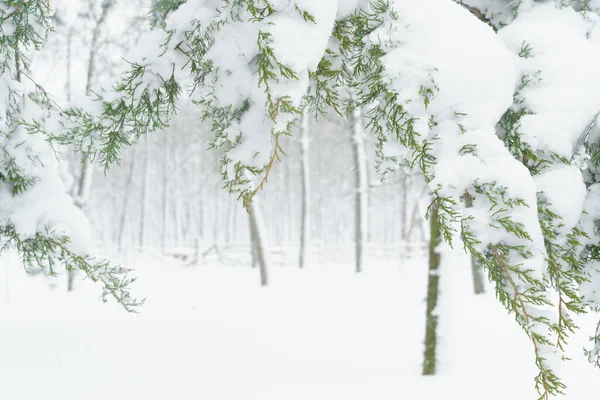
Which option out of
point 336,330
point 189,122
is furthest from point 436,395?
point 189,122

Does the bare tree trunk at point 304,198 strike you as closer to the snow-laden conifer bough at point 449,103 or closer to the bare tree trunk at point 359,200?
the bare tree trunk at point 359,200

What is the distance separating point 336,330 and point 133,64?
246 inches

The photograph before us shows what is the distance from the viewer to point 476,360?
243 inches

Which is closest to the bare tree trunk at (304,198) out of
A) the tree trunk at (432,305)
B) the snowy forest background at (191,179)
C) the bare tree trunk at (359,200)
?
the snowy forest background at (191,179)

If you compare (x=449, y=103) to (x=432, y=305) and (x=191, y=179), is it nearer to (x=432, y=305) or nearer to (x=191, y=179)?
(x=432, y=305)

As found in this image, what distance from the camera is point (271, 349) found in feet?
22.4

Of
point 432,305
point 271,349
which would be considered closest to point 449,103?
point 432,305

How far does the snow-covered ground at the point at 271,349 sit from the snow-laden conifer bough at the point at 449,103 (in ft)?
10.6

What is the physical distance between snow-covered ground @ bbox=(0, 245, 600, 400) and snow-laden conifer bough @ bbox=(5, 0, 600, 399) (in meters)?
3.24

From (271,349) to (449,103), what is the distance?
5553mm

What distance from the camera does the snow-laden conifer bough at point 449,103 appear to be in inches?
74.2

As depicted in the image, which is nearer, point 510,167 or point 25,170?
point 510,167

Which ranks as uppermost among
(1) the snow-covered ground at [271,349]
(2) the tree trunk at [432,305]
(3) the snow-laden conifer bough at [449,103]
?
(3) the snow-laden conifer bough at [449,103]

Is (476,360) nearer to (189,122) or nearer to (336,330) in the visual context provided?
(336,330)
